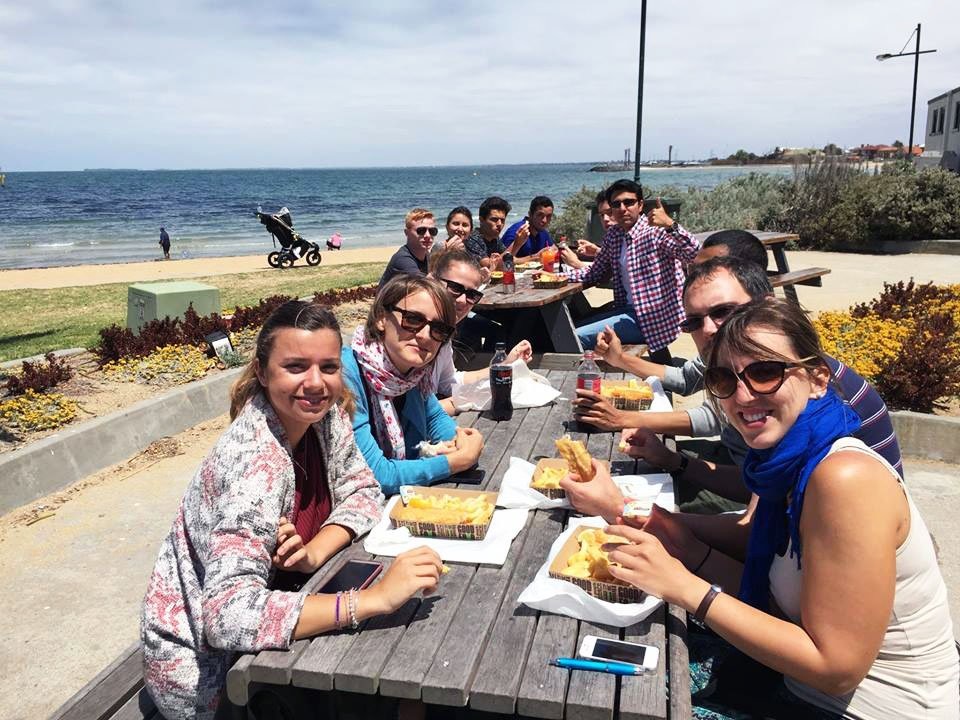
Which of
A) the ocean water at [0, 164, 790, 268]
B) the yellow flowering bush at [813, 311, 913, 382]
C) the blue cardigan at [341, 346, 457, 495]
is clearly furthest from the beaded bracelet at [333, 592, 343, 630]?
the ocean water at [0, 164, 790, 268]

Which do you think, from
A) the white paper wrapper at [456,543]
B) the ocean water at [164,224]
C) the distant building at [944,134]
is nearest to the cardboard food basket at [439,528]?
the white paper wrapper at [456,543]

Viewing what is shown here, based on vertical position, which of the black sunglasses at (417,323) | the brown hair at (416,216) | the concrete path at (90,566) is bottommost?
the concrete path at (90,566)

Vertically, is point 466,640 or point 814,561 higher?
point 814,561

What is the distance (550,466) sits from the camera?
2682mm

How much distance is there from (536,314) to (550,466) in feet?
14.5

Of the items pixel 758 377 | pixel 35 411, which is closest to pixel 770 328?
pixel 758 377

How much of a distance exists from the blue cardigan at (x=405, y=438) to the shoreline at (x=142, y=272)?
1473cm

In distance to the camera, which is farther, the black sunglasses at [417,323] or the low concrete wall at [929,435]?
the low concrete wall at [929,435]

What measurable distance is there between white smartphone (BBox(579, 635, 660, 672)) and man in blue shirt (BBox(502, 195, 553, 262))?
7287 millimetres

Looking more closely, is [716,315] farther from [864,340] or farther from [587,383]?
[864,340]

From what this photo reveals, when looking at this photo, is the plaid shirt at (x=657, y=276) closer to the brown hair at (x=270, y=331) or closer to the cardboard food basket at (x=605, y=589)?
the brown hair at (x=270, y=331)

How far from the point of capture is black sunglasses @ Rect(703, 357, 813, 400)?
175cm

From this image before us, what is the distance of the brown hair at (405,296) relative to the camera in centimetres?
281

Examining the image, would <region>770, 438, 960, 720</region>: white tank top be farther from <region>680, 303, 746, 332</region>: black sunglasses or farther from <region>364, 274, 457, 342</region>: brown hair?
<region>364, 274, 457, 342</region>: brown hair
